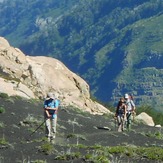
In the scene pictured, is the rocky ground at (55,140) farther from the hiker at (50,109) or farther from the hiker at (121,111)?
the hiker at (121,111)

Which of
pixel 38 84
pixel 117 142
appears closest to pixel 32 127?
pixel 117 142

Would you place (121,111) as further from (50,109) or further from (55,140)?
(50,109)

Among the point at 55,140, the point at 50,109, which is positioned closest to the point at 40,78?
the point at 55,140

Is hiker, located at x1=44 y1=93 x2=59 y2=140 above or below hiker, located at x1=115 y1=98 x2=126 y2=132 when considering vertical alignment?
below

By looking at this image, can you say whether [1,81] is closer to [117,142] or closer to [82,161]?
[117,142]

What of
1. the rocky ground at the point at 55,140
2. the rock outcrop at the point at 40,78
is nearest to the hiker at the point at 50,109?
Answer: the rocky ground at the point at 55,140

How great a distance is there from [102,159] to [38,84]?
106 ft

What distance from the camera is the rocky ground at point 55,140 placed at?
932 inches

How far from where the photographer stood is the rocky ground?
2367 cm

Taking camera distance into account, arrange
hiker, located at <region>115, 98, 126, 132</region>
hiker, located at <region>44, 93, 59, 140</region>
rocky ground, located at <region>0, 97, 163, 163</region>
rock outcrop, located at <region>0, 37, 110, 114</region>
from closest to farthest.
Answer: rocky ground, located at <region>0, 97, 163, 163</region> < hiker, located at <region>44, 93, 59, 140</region> < hiker, located at <region>115, 98, 126, 132</region> < rock outcrop, located at <region>0, 37, 110, 114</region>

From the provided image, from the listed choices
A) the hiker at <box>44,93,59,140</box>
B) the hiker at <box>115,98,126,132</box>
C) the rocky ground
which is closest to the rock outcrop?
the rocky ground

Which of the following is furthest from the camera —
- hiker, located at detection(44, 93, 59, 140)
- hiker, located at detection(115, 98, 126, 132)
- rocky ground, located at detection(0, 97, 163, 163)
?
hiker, located at detection(115, 98, 126, 132)

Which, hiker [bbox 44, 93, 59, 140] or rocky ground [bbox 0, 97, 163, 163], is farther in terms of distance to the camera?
hiker [bbox 44, 93, 59, 140]

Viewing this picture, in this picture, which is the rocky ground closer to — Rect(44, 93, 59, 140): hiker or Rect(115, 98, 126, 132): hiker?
Rect(44, 93, 59, 140): hiker
